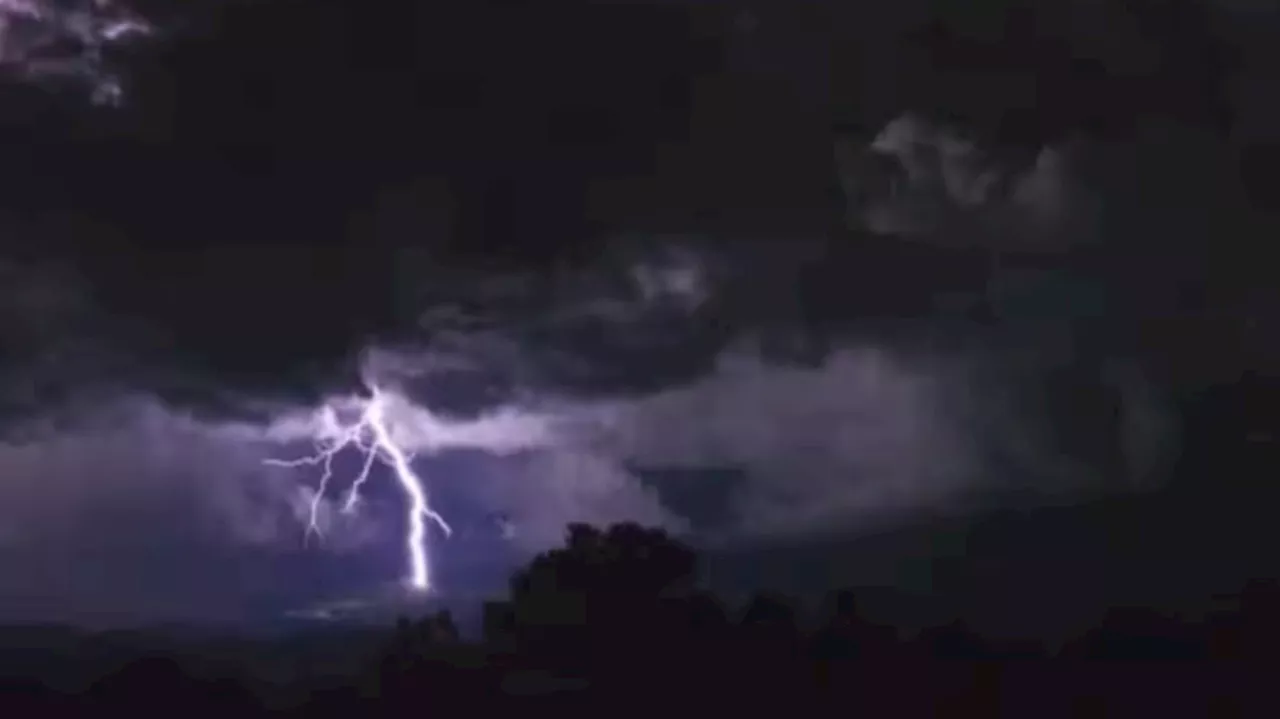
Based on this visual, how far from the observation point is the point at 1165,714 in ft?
89.1

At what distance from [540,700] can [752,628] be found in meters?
7.05

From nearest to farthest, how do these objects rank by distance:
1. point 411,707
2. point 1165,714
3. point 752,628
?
point 1165,714 < point 411,707 < point 752,628

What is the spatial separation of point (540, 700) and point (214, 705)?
5.29 m

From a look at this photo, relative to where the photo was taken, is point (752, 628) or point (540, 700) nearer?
point (540, 700)

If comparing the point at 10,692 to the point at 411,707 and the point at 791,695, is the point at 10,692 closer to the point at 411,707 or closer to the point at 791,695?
the point at 411,707

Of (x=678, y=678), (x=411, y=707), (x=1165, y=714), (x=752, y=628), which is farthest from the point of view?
(x=752, y=628)

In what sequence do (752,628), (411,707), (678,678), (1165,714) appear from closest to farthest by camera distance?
(1165,714), (411,707), (678,678), (752,628)

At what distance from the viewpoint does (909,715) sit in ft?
91.1

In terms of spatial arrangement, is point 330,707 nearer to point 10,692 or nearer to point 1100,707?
point 10,692

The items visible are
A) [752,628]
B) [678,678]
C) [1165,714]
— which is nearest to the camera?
[1165,714]

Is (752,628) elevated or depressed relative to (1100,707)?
elevated

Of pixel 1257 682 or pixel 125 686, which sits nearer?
pixel 1257 682

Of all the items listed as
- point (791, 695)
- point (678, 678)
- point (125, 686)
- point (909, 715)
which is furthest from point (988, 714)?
point (125, 686)

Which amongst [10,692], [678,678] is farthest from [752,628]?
[10,692]
